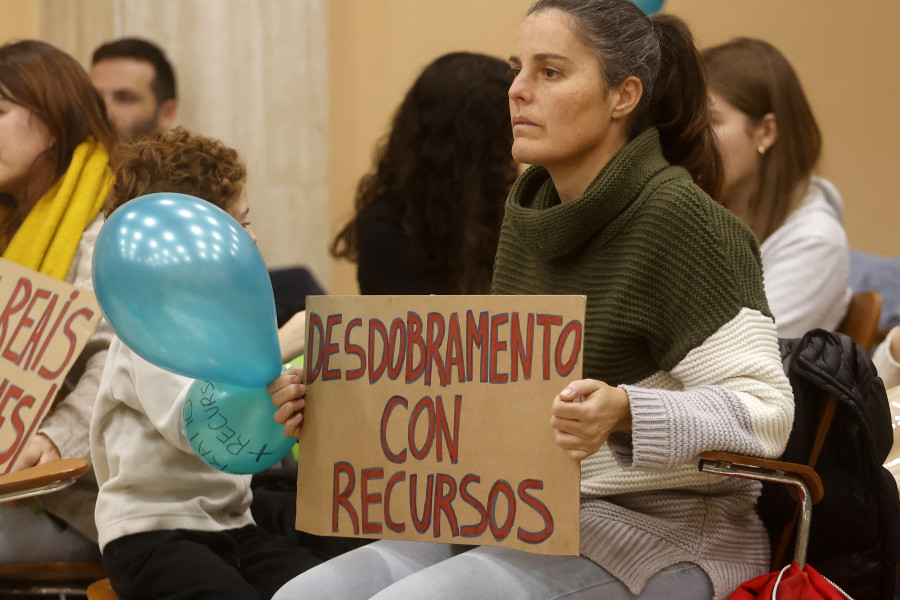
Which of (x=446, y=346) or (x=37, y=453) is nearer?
(x=446, y=346)

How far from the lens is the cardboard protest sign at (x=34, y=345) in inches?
82.2

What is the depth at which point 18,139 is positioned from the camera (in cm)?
236

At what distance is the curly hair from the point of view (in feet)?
6.37

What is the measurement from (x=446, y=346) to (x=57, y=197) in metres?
1.26

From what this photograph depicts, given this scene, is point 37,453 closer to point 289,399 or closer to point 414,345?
point 289,399

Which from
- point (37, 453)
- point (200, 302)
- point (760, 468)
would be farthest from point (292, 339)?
point (760, 468)

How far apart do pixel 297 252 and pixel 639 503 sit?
3.11m

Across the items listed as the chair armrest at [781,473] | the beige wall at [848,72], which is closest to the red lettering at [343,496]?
the chair armrest at [781,473]

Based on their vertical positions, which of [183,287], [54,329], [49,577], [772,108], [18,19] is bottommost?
[49,577]

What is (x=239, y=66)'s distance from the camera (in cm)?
436

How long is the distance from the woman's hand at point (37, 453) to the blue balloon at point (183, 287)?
0.70 meters

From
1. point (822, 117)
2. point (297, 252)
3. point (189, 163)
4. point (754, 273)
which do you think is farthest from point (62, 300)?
point (822, 117)

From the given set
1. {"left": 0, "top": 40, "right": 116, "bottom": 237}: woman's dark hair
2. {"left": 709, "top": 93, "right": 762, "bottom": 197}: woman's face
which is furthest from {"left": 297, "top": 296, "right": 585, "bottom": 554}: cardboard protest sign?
{"left": 709, "top": 93, "right": 762, "bottom": 197}: woman's face

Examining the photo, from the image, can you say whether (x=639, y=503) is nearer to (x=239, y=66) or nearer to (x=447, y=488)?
(x=447, y=488)
